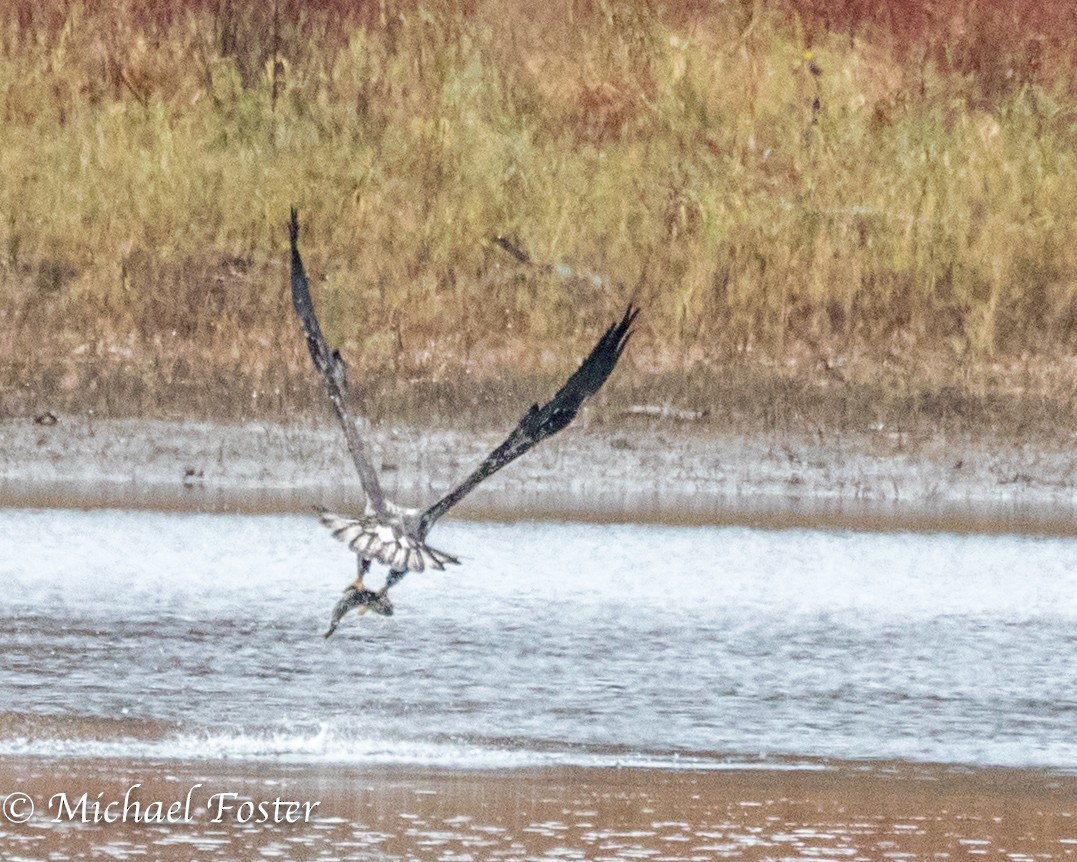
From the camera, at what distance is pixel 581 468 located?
17.9 metres

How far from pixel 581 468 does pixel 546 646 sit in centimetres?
527

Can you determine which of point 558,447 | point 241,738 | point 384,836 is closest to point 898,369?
point 558,447

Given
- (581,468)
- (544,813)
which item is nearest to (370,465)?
(544,813)

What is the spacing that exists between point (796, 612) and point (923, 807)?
15.9 feet

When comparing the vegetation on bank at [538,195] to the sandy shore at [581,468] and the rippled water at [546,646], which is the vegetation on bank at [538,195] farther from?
the rippled water at [546,646]

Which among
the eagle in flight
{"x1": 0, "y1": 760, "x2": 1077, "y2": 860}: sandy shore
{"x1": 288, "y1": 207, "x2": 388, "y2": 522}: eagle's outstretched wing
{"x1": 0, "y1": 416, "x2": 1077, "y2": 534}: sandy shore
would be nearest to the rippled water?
{"x1": 0, "y1": 760, "x2": 1077, "y2": 860}: sandy shore

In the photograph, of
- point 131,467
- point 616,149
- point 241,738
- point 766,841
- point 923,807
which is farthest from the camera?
point 616,149

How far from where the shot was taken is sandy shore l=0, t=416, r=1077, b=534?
17609 millimetres

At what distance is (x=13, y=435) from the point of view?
18.0 meters

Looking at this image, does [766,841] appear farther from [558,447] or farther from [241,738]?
[558,447]

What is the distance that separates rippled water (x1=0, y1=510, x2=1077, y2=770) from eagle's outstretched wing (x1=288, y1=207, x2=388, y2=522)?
91 centimetres

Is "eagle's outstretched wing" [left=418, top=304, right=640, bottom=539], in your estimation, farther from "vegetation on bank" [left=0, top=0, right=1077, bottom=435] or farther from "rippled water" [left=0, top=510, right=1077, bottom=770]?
"vegetation on bank" [left=0, top=0, right=1077, bottom=435]

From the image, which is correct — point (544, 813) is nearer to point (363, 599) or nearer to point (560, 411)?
point (560, 411)

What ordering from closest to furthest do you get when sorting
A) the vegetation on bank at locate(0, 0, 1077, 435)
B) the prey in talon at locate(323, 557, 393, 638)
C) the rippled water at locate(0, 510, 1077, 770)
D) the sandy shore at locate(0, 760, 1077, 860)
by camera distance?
1. the sandy shore at locate(0, 760, 1077, 860)
2. the rippled water at locate(0, 510, 1077, 770)
3. the prey in talon at locate(323, 557, 393, 638)
4. the vegetation on bank at locate(0, 0, 1077, 435)
